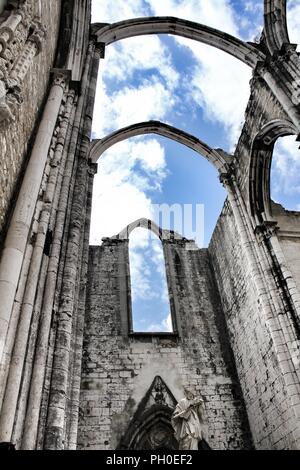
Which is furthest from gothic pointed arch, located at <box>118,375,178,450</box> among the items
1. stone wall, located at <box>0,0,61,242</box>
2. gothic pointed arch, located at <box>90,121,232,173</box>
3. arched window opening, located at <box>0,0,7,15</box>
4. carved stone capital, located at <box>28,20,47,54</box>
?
arched window opening, located at <box>0,0,7,15</box>

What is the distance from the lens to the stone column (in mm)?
2721

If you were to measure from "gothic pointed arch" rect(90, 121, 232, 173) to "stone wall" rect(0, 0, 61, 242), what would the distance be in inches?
147

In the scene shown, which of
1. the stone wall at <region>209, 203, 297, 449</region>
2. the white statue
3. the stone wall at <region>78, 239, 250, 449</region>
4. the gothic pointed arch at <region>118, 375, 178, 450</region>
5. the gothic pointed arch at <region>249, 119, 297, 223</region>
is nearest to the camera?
the white statue

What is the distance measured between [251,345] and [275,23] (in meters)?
7.06

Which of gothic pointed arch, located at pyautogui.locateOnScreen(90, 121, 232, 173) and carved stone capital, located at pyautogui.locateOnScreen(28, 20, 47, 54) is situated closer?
carved stone capital, located at pyautogui.locateOnScreen(28, 20, 47, 54)

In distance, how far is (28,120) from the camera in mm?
4172

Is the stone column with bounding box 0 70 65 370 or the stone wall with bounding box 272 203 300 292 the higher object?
the stone wall with bounding box 272 203 300 292

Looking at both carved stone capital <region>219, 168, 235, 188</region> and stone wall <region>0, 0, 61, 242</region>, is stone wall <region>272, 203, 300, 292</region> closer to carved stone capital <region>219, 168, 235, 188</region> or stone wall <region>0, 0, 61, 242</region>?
carved stone capital <region>219, 168, 235, 188</region>

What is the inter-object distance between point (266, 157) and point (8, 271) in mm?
6848

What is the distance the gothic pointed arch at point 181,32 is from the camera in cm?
855
